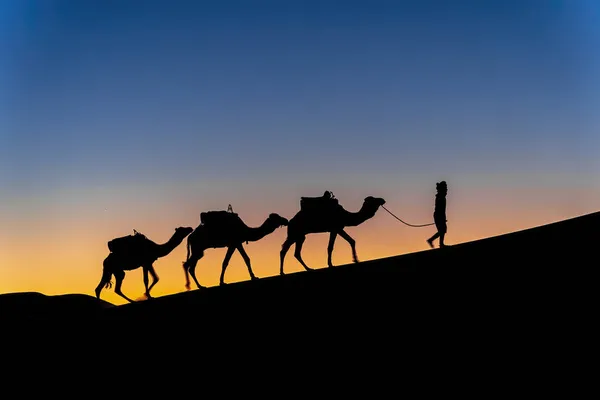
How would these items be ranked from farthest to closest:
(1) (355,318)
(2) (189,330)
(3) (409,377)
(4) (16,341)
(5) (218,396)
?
(4) (16,341), (2) (189,330), (1) (355,318), (5) (218,396), (3) (409,377)

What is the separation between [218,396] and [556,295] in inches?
223

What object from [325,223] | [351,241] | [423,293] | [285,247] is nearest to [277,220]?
[285,247]

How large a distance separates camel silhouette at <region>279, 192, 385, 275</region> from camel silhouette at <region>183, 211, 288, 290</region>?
95 cm

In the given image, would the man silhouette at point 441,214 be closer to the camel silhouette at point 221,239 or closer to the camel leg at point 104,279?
the camel silhouette at point 221,239

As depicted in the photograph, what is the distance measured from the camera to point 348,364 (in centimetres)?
1178

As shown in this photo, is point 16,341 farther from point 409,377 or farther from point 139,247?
point 409,377

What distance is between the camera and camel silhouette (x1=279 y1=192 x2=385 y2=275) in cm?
2034

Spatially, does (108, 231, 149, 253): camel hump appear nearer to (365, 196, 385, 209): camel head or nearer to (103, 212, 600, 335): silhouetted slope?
(103, 212, 600, 335): silhouetted slope

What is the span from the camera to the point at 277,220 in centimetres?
2178

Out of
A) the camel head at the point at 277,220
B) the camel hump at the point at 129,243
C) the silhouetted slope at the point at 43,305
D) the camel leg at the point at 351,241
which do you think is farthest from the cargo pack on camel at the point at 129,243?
the camel leg at the point at 351,241

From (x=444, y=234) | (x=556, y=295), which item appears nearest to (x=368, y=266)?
(x=444, y=234)

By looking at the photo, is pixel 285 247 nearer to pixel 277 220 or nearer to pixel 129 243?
pixel 277 220

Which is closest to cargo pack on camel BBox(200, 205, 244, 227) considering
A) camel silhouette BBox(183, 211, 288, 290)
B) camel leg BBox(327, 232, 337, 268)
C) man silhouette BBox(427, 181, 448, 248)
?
camel silhouette BBox(183, 211, 288, 290)

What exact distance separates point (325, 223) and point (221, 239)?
2.81m
